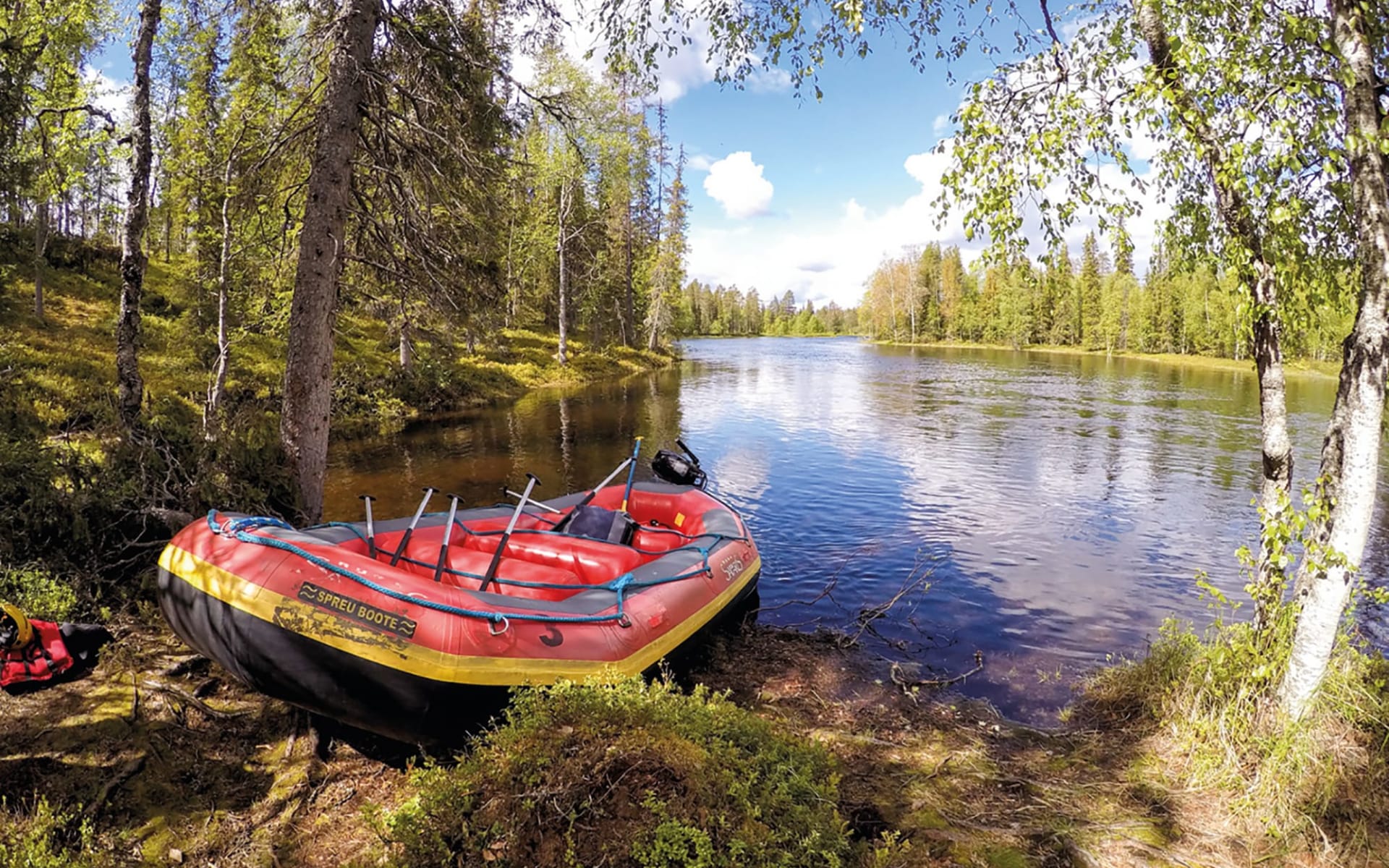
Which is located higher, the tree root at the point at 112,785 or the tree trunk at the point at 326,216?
the tree trunk at the point at 326,216

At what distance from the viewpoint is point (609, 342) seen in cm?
4222

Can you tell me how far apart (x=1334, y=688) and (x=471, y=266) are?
28.8 feet

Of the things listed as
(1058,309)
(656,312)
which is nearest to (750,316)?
(1058,309)

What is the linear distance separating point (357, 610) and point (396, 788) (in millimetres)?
1126

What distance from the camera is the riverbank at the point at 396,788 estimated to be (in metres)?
3.37

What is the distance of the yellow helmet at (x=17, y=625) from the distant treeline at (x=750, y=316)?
232 feet

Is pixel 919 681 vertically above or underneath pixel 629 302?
underneath

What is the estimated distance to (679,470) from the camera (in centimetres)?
967

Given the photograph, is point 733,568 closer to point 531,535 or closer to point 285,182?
point 531,535

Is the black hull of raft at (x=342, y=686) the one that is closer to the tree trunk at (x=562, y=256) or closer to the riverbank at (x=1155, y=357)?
the tree trunk at (x=562, y=256)

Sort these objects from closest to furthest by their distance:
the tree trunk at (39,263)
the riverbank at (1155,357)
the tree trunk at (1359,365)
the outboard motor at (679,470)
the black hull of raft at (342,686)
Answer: the tree trunk at (1359,365) → the black hull of raft at (342,686) → the outboard motor at (679,470) → the tree trunk at (39,263) → the riverbank at (1155,357)

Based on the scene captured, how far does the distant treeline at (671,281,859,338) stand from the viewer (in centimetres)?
10731

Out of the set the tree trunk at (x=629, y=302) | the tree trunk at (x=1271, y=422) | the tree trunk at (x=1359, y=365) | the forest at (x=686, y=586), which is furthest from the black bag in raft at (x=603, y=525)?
the tree trunk at (x=629, y=302)

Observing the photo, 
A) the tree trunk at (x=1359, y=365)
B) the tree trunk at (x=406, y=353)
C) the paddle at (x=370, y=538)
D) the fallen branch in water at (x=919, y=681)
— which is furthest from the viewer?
the tree trunk at (x=406, y=353)
